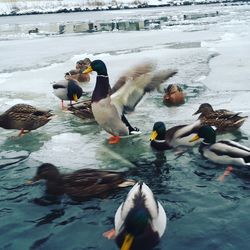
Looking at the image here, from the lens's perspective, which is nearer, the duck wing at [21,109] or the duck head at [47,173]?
the duck head at [47,173]

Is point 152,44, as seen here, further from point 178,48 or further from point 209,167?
point 209,167

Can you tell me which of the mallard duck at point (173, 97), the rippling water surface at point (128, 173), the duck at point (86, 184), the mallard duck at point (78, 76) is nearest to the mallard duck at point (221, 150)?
the rippling water surface at point (128, 173)

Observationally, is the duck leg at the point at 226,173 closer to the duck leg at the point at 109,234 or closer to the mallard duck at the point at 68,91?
the duck leg at the point at 109,234

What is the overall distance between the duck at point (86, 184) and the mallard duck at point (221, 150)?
44.6 inches

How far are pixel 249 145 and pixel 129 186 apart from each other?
193cm

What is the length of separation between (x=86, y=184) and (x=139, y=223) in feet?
3.35

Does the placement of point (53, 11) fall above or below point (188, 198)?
below

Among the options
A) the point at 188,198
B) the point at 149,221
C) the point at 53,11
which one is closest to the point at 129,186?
Answer: the point at 188,198

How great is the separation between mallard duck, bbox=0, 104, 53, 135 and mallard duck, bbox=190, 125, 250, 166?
7.68 feet

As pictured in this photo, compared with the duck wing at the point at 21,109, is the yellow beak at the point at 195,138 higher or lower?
lower

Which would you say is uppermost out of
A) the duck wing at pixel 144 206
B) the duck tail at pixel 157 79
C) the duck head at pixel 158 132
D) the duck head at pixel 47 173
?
the duck tail at pixel 157 79

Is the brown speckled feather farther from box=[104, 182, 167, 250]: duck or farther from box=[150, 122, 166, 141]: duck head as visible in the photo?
box=[104, 182, 167, 250]: duck

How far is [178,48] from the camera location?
50.0 feet

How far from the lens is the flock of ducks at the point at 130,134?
331 centimetres
